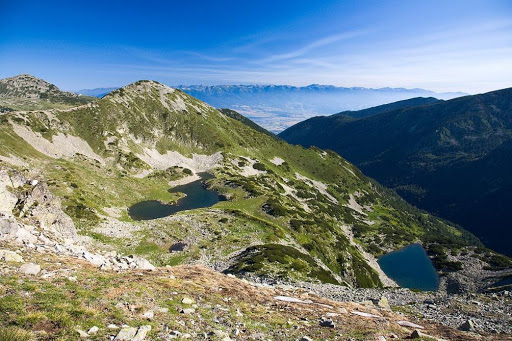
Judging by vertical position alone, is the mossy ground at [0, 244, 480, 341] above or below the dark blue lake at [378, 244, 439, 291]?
above

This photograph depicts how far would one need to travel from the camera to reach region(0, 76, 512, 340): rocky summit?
52.7ft

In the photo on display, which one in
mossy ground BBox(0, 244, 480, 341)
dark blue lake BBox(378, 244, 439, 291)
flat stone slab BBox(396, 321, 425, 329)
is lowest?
dark blue lake BBox(378, 244, 439, 291)

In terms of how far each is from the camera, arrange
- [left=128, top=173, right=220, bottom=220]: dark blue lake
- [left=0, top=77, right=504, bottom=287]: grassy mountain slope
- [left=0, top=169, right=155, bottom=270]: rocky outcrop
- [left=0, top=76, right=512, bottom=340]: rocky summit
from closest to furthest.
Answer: [left=0, top=76, right=512, bottom=340]: rocky summit → [left=0, top=169, right=155, bottom=270]: rocky outcrop → [left=0, top=77, right=504, bottom=287]: grassy mountain slope → [left=128, top=173, right=220, bottom=220]: dark blue lake

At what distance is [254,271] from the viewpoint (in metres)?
50.6

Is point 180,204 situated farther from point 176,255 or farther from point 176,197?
point 176,255

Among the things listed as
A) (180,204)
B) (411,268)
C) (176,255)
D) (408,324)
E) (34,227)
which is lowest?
(411,268)

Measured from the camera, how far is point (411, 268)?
5428 inches

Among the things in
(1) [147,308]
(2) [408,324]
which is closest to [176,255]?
(1) [147,308]

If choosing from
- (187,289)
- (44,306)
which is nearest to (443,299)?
(187,289)

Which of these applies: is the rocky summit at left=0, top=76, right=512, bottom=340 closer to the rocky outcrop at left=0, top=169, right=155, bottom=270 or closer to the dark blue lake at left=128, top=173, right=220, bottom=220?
the rocky outcrop at left=0, top=169, right=155, bottom=270

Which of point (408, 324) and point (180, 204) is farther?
point (180, 204)

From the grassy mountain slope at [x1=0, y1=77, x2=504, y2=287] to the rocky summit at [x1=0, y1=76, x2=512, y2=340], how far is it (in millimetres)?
658

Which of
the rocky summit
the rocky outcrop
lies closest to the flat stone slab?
the rocky summit

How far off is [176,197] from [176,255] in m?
66.1
